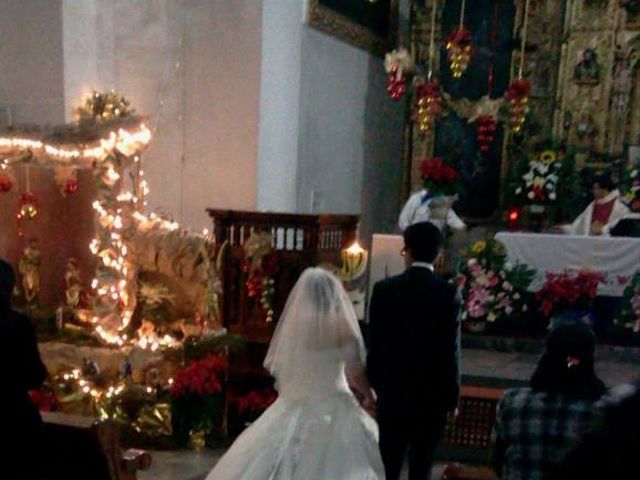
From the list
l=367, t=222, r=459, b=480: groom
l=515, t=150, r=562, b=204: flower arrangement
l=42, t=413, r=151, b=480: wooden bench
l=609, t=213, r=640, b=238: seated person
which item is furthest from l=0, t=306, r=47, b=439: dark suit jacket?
l=515, t=150, r=562, b=204: flower arrangement

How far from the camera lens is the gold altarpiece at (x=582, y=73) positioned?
1111 centimetres

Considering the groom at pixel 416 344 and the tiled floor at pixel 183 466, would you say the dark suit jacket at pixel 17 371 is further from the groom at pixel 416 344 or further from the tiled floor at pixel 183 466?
the tiled floor at pixel 183 466

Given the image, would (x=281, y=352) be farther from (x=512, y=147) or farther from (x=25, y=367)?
(x=512, y=147)

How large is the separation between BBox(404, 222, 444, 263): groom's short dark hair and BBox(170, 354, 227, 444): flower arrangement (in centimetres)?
279

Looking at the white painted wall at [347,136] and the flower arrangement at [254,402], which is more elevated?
the white painted wall at [347,136]

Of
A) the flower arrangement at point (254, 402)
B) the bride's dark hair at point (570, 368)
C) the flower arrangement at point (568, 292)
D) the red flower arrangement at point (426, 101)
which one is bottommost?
the flower arrangement at point (254, 402)

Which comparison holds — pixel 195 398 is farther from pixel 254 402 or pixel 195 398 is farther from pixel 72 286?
pixel 72 286

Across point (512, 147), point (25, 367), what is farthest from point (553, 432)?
point (512, 147)

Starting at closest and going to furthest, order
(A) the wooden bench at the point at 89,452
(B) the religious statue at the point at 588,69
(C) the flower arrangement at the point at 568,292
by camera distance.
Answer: (A) the wooden bench at the point at 89,452, (C) the flower arrangement at the point at 568,292, (B) the religious statue at the point at 588,69

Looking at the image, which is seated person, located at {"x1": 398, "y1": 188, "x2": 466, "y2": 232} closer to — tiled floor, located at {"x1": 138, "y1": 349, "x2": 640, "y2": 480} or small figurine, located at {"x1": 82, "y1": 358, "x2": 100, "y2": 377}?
tiled floor, located at {"x1": 138, "y1": 349, "x2": 640, "y2": 480}

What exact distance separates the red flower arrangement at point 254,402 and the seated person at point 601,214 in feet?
16.9

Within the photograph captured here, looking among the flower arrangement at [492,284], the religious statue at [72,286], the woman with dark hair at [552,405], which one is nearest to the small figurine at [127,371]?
the religious statue at [72,286]

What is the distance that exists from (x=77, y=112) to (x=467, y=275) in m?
4.80

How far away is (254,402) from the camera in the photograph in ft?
20.6
